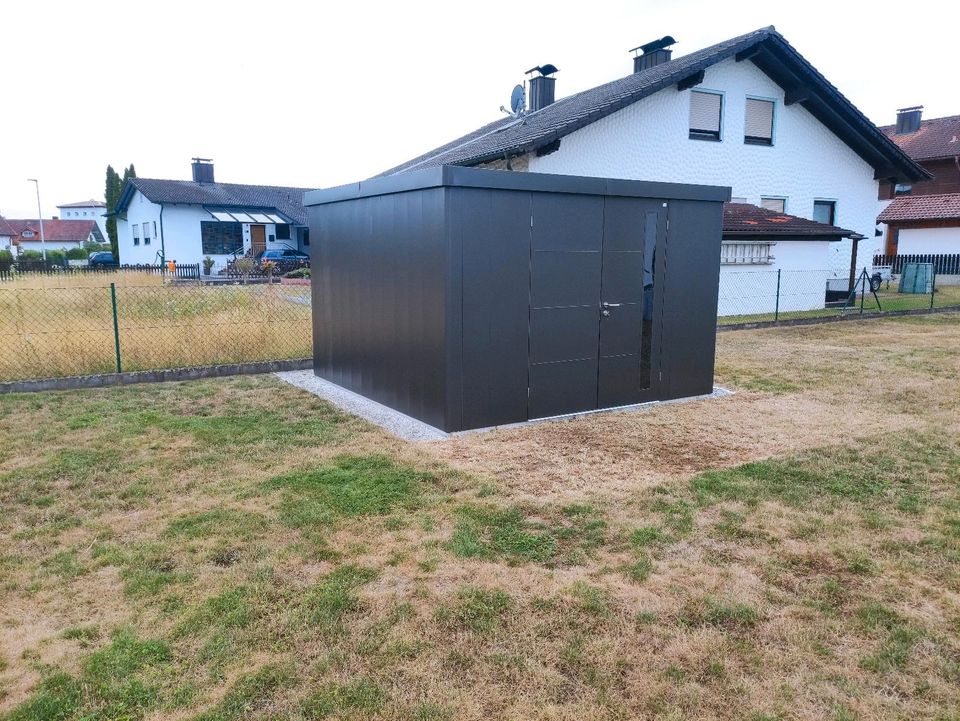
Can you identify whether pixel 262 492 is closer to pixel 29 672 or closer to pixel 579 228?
pixel 29 672

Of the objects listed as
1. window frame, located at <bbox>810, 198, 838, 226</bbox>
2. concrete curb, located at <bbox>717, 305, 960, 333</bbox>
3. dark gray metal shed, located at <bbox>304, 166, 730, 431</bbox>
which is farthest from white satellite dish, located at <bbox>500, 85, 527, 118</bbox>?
dark gray metal shed, located at <bbox>304, 166, 730, 431</bbox>

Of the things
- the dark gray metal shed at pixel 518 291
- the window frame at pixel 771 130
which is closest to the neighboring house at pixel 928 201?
the window frame at pixel 771 130

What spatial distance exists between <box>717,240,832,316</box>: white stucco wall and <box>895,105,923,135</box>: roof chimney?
25342 millimetres

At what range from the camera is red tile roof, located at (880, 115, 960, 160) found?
34125mm

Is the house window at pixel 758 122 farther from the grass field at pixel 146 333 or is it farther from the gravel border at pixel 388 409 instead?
the grass field at pixel 146 333

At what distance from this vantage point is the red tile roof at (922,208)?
98.9 ft

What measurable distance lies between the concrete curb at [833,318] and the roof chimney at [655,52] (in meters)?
10.4

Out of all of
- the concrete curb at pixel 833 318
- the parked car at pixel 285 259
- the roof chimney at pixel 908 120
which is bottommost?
the concrete curb at pixel 833 318

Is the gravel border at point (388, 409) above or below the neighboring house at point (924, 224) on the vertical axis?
below

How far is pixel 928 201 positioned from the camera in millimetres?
32031

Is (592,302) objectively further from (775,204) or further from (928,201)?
(928,201)

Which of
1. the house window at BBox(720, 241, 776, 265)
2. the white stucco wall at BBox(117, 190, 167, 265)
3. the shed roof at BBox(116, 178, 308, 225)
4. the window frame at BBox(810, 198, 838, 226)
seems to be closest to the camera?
the house window at BBox(720, 241, 776, 265)

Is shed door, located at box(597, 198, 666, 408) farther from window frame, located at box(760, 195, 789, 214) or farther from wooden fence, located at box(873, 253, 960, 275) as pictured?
wooden fence, located at box(873, 253, 960, 275)

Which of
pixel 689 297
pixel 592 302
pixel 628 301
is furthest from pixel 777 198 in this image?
pixel 592 302
